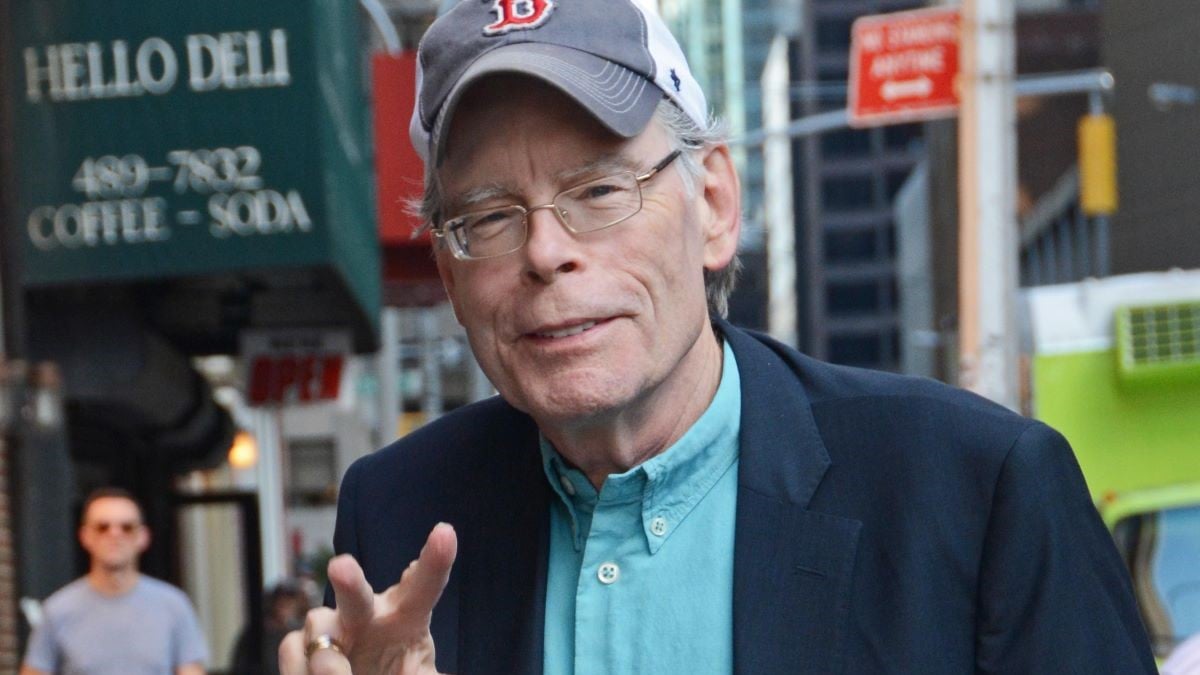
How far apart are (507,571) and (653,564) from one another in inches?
7.8

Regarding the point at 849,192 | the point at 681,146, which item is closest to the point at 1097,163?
the point at 681,146

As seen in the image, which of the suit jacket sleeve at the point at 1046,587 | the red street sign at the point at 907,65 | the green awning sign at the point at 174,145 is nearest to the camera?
the suit jacket sleeve at the point at 1046,587

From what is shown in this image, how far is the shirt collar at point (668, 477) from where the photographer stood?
7.33ft

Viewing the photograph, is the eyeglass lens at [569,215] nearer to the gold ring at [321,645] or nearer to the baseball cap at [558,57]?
the baseball cap at [558,57]

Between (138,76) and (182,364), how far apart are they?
6314 mm

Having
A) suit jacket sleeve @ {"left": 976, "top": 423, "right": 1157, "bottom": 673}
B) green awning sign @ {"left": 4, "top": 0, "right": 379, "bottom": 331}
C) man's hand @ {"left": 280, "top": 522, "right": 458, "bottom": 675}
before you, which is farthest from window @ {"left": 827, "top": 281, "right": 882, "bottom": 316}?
man's hand @ {"left": 280, "top": 522, "right": 458, "bottom": 675}

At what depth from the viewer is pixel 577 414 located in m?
2.20

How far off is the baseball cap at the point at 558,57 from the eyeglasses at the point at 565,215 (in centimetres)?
7

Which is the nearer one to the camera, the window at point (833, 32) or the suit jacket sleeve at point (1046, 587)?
the suit jacket sleeve at point (1046, 587)

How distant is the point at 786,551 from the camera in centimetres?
214

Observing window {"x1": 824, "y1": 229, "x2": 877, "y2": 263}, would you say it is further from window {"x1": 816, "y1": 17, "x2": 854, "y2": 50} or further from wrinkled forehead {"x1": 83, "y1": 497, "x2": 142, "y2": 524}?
wrinkled forehead {"x1": 83, "y1": 497, "x2": 142, "y2": 524}

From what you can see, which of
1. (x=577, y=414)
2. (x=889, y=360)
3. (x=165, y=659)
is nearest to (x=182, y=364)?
(x=165, y=659)

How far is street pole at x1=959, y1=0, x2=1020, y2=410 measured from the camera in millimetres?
11336

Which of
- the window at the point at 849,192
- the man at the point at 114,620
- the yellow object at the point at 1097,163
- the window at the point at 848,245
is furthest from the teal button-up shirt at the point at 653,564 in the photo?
the window at the point at 848,245
